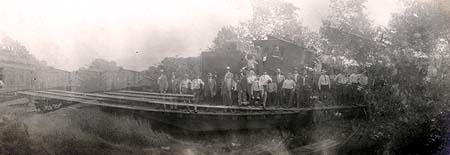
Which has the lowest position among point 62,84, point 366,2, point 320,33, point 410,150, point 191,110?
point 410,150

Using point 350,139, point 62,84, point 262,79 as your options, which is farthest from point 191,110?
point 350,139

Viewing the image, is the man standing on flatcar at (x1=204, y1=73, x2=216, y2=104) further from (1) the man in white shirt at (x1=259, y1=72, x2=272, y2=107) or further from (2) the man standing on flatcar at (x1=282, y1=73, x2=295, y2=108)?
(2) the man standing on flatcar at (x1=282, y1=73, x2=295, y2=108)

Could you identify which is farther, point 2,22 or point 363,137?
point 363,137

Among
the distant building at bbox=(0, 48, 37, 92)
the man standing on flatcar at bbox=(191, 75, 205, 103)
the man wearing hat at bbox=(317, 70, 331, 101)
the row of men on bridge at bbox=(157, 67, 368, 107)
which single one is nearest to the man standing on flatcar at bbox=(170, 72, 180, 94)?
the row of men on bridge at bbox=(157, 67, 368, 107)

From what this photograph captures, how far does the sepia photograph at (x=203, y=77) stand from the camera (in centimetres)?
444

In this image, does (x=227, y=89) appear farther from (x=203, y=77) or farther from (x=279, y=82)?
(x=279, y=82)

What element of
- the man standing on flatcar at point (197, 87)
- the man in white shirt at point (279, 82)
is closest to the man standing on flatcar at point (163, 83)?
the man standing on flatcar at point (197, 87)

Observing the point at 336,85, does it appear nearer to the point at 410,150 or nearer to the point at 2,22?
the point at 410,150

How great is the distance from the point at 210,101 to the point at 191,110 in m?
0.24

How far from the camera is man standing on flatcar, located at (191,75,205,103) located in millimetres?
4520

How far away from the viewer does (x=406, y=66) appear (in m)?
4.91

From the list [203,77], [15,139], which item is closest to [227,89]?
[203,77]

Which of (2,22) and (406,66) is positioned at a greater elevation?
(2,22)

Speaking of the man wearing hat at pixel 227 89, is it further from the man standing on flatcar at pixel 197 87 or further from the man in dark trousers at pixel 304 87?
the man in dark trousers at pixel 304 87
